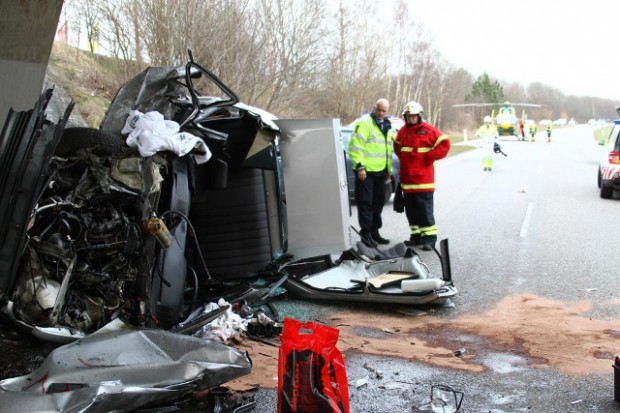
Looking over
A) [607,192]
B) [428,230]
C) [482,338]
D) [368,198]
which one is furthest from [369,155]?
[607,192]

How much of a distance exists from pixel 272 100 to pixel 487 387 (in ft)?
57.0

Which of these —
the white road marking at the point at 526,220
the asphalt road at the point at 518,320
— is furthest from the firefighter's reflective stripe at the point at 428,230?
the white road marking at the point at 526,220

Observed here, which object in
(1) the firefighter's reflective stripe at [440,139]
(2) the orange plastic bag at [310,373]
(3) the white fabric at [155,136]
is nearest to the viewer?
(2) the orange plastic bag at [310,373]

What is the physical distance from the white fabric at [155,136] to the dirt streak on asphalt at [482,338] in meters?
1.52

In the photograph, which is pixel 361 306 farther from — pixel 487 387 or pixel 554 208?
pixel 554 208

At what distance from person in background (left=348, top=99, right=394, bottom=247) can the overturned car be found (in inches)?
58.0

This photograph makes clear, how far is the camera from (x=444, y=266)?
19.8 feet

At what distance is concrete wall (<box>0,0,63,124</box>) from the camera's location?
6.23 m

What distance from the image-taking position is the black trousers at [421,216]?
8383 mm

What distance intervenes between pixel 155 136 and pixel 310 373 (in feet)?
7.74

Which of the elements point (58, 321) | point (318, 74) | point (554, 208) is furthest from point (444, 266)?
point (318, 74)

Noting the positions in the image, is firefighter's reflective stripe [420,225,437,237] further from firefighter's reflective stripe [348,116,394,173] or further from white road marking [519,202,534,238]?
white road marking [519,202,534,238]

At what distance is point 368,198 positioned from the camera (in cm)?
858

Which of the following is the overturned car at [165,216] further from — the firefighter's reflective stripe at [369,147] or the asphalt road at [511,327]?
the firefighter's reflective stripe at [369,147]
